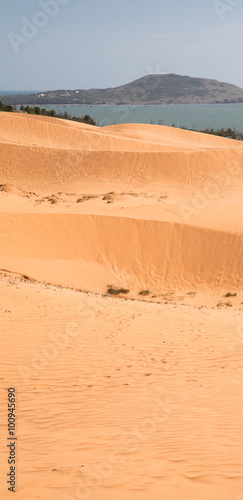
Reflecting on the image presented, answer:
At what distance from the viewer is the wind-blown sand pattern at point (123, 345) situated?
15.1ft

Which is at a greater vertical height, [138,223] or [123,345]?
[138,223]

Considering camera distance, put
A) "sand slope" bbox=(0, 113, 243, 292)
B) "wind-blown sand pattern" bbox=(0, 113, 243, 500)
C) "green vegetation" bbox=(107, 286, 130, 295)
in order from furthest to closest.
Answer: "sand slope" bbox=(0, 113, 243, 292) < "green vegetation" bbox=(107, 286, 130, 295) < "wind-blown sand pattern" bbox=(0, 113, 243, 500)

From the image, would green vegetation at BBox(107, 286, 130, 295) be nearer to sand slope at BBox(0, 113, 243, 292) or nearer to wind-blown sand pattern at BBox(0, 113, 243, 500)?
wind-blown sand pattern at BBox(0, 113, 243, 500)

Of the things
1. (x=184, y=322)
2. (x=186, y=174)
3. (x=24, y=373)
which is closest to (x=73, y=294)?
(x=184, y=322)

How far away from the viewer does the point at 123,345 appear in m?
8.91

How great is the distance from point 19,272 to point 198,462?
11.2 m

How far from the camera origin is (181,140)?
50.8m

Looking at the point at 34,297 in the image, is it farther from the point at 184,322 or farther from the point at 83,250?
the point at 83,250

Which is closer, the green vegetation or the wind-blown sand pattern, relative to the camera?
the wind-blown sand pattern

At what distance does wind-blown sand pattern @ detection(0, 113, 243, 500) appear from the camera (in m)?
4.61

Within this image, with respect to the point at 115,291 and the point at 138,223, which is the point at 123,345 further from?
the point at 138,223

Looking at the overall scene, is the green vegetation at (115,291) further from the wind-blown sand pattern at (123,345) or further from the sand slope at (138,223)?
the sand slope at (138,223)

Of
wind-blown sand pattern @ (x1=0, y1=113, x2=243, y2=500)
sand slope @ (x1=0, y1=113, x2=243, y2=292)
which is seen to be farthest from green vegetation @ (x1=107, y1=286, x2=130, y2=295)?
sand slope @ (x1=0, y1=113, x2=243, y2=292)

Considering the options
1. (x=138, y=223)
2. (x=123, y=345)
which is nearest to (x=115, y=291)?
(x=138, y=223)
